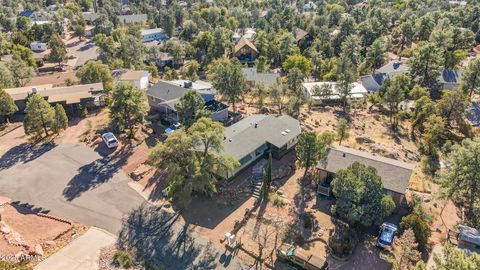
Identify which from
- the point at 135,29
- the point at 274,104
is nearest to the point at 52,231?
the point at 274,104

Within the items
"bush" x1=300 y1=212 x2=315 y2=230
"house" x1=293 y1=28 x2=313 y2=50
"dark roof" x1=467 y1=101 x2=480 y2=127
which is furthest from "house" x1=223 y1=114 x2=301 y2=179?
"house" x1=293 y1=28 x2=313 y2=50

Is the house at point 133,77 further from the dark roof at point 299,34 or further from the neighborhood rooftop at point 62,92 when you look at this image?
the dark roof at point 299,34

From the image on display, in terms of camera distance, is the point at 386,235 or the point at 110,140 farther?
the point at 110,140

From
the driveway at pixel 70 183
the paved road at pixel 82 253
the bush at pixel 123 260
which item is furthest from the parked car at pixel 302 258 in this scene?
the driveway at pixel 70 183

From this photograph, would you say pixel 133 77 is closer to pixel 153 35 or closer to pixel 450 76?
pixel 153 35

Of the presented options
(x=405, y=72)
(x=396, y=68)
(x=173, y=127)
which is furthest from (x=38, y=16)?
(x=405, y=72)

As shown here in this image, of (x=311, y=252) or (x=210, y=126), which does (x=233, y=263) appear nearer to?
(x=311, y=252)
